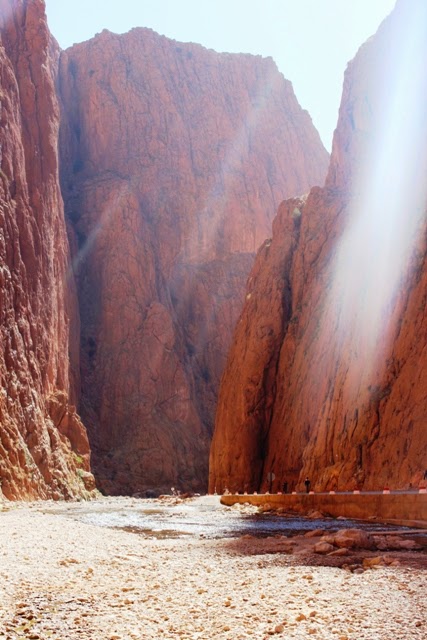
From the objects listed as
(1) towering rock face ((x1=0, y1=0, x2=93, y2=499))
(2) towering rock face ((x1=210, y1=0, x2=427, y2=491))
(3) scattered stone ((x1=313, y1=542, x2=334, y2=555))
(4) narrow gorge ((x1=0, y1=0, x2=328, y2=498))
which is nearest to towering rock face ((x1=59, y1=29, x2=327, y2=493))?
(4) narrow gorge ((x1=0, y1=0, x2=328, y2=498))

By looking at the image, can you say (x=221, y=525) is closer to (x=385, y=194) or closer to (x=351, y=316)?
(x=351, y=316)

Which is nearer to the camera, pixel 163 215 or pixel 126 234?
pixel 126 234

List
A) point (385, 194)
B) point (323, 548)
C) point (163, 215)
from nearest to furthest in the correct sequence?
point (323, 548) < point (385, 194) < point (163, 215)

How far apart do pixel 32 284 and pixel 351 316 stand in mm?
23715

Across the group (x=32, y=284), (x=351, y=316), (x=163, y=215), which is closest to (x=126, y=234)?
(x=163, y=215)

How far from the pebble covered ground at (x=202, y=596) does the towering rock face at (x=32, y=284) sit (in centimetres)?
2643

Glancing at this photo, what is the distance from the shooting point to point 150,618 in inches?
302

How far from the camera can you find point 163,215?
92.1 meters

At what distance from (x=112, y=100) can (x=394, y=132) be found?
207 feet

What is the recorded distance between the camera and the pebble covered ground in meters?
6.99

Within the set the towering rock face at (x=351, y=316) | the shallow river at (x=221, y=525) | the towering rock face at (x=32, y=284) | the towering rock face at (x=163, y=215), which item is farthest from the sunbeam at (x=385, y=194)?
the towering rock face at (x=163, y=215)

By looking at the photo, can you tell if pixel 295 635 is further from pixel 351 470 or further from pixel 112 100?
pixel 112 100

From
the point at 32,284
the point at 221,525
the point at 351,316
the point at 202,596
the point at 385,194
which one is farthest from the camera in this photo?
the point at 32,284

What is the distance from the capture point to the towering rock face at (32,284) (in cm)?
4294
